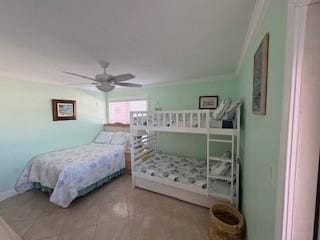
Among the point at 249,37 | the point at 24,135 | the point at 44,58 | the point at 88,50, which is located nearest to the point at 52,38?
the point at 88,50

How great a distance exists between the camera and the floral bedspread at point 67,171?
2484 mm

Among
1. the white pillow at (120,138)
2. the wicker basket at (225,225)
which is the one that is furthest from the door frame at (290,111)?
the white pillow at (120,138)

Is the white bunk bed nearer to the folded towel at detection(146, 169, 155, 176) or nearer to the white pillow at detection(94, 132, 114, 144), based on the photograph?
the folded towel at detection(146, 169, 155, 176)

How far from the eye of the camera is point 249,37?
1.52 m

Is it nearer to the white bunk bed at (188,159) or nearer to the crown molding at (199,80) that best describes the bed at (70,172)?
the white bunk bed at (188,159)

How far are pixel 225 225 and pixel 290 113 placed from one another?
1.58 meters

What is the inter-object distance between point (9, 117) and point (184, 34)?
342 cm

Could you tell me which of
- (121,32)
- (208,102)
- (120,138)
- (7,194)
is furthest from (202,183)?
(7,194)

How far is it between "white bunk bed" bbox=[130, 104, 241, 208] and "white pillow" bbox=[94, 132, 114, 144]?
1.27m

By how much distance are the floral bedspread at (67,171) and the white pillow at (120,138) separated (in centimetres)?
55

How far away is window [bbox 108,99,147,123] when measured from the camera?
4.50 metres

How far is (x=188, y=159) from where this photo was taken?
3.46m

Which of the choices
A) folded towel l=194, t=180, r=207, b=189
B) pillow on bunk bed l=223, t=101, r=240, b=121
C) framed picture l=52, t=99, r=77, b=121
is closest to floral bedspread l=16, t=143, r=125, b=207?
framed picture l=52, t=99, r=77, b=121

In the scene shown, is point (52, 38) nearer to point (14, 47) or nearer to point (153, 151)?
point (14, 47)
